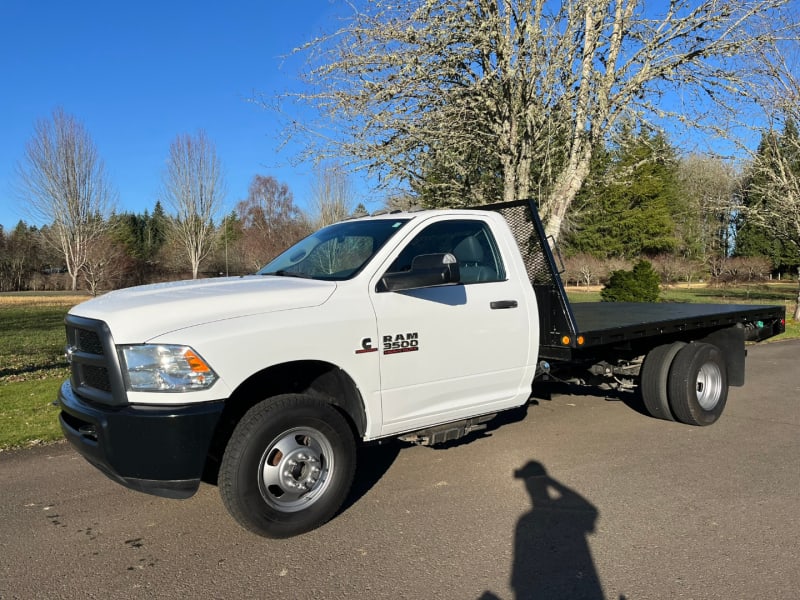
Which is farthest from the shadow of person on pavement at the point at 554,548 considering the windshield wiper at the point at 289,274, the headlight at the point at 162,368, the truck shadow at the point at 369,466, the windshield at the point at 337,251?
the windshield wiper at the point at 289,274

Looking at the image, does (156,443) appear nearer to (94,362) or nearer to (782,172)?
(94,362)

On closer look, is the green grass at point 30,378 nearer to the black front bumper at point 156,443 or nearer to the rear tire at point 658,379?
the black front bumper at point 156,443

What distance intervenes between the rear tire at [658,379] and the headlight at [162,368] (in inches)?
188

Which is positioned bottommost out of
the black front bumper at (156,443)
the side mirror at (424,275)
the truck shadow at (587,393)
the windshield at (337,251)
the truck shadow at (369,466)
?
the truck shadow at (369,466)

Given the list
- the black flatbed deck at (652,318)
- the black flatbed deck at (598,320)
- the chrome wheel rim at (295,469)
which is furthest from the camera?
the black flatbed deck at (652,318)

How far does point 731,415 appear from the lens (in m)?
6.91

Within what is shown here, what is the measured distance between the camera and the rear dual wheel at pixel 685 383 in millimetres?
6219

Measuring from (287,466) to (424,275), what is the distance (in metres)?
1.45

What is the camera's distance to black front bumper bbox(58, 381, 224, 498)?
3279 mm

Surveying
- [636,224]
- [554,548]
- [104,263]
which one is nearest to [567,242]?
[636,224]

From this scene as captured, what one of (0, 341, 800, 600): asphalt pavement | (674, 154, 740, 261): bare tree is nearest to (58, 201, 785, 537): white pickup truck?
(0, 341, 800, 600): asphalt pavement

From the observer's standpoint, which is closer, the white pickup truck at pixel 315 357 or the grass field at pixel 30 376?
the white pickup truck at pixel 315 357

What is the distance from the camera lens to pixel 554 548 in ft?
11.9

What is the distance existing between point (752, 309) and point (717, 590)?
502 centimetres
